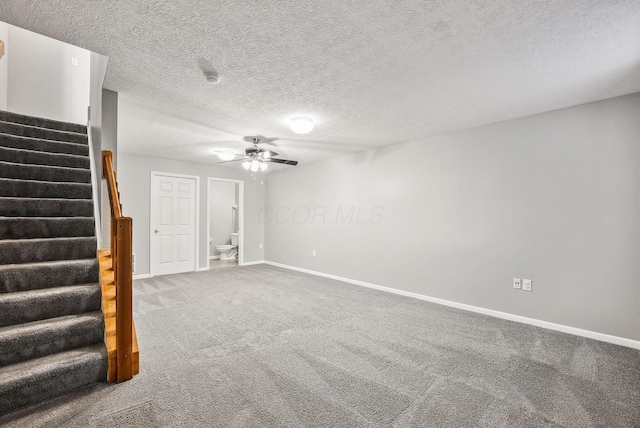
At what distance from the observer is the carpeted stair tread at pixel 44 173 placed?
8.93 ft

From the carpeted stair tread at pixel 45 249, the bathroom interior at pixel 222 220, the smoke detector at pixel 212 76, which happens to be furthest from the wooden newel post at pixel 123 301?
the bathroom interior at pixel 222 220

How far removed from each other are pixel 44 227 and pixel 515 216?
488 centimetres

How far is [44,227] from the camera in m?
2.47

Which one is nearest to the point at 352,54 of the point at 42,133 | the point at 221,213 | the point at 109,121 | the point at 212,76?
the point at 212,76

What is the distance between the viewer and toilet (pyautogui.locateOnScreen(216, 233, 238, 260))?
7503 millimetres

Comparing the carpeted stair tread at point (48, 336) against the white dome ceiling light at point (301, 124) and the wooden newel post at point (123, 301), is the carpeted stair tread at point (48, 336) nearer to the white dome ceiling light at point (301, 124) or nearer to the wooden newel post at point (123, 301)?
the wooden newel post at point (123, 301)

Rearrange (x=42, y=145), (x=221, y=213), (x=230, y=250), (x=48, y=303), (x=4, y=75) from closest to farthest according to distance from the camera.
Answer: (x=48, y=303), (x=42, y=145), (x=4, y=75), (x=230, y=250), (x=221, y=213)

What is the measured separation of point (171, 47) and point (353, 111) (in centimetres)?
187

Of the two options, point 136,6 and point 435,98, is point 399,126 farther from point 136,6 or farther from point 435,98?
point 136,6

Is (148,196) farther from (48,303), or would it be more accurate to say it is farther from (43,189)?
(48,303)

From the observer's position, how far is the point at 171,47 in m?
2.00

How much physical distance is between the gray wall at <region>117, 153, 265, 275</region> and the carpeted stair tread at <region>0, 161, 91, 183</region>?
8.17 feet

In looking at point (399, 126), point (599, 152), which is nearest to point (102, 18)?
point (399, 126)

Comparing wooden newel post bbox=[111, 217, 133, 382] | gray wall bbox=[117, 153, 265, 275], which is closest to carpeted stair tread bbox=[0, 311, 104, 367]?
wooden newel post bbox=[111, 217, 133, 382]
